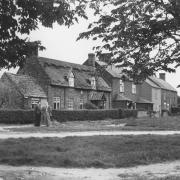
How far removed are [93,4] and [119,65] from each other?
8.33 feet

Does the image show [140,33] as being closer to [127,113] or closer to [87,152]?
[87,152]

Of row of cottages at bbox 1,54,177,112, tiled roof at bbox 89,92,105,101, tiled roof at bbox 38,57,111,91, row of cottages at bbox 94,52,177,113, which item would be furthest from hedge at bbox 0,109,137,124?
tiled roof at bbox 38,57,111,91

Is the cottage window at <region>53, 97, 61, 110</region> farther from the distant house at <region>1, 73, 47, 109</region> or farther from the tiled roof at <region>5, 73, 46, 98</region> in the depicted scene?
the tiled roof at <region>5, 73, 46, 98</region>

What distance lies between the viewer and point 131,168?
40.9 ft

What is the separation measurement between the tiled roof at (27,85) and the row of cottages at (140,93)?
9176 mm

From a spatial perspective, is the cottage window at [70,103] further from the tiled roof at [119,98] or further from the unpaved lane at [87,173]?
the unpaved lane at [87,173]

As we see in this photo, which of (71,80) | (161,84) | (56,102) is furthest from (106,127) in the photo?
(161,84)

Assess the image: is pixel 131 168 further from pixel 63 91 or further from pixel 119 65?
pixel 63 91

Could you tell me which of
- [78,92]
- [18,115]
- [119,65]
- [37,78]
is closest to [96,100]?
[78,92]

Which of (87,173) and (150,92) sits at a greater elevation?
(150,92)

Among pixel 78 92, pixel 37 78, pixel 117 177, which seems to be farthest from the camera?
pixel 78 92

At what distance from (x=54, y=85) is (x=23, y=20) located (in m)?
38.1

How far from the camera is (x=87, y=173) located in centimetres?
1150

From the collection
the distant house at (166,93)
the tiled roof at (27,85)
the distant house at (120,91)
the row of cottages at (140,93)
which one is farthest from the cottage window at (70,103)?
the distant house at (166,93)
